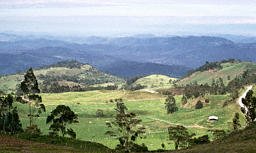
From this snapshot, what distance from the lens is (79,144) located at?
116 metres

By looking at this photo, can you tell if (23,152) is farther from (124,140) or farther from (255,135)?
(124,140)

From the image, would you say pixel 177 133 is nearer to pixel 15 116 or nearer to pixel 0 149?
pixel 15 116

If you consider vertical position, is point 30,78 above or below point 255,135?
above

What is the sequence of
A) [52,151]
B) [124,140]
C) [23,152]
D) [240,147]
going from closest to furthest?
[240,147], [23,152], [52,151], [124,140]

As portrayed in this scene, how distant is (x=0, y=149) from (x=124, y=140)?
225 feet

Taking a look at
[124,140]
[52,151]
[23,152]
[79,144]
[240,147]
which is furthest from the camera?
[124,140]

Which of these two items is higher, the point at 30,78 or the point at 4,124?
the point at 30,78

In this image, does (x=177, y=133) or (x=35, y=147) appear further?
(x=177, y=133)

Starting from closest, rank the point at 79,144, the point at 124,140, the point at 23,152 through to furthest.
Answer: the point at 23,152 → the point at 79,144 → the point at 124,140

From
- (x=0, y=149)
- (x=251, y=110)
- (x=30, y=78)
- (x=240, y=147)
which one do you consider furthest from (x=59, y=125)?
(x=240, y=147)

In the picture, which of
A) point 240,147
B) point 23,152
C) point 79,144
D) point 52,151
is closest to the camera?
point 240,147

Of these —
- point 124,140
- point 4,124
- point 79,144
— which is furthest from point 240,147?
point 4,124

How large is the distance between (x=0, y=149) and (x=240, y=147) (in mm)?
35538

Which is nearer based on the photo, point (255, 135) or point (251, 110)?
point (255, 135)
